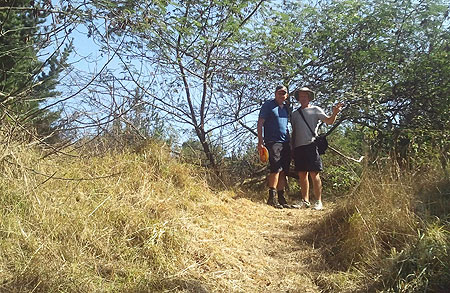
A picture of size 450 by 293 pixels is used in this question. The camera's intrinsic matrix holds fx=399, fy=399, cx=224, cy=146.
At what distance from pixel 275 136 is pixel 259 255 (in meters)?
2.61

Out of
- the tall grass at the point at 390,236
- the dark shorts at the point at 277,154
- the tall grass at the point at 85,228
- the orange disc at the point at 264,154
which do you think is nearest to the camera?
the tall grass at the point at 390,236

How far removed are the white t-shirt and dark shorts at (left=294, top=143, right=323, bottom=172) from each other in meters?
0.08

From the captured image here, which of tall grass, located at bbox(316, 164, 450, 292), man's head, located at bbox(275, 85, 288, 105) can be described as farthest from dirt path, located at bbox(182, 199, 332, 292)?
man's head, located at bbox(275, 85, 288, 105)

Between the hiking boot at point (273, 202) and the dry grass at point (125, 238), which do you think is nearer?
the dry grass at point (125, 238)

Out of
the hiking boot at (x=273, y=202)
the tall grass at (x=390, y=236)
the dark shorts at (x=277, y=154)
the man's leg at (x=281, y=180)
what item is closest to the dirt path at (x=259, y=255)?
the tall grass at (x=390, y=236)

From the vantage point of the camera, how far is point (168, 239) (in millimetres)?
3365

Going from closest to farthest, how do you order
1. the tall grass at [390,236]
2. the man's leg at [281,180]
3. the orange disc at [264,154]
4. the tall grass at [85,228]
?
1. the tall grass at [390,236]
2. the tall grass at [85,228]
3. the orange disc at [264,154]
4. the man's leg at [281,180]

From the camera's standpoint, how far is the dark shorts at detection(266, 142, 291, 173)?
5875 millimetres

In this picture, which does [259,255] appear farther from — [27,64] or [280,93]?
[27,64]

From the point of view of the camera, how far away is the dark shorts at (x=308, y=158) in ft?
19.0

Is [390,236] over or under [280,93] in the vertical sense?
under

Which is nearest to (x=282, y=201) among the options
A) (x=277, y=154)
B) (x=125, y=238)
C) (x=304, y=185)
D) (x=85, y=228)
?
(x=304, y=185)

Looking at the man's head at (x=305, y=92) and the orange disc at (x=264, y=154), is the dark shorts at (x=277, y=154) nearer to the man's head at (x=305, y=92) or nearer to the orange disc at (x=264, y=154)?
the orange disc at (x=264, y=154)

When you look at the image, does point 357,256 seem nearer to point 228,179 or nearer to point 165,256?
point 165,256
